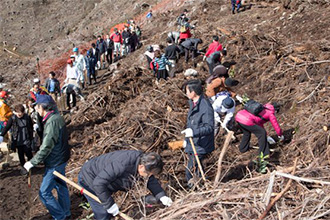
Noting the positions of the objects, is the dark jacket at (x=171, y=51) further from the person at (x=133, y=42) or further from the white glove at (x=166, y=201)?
the white glove at (x=166, y=201)

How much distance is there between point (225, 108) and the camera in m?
6.25

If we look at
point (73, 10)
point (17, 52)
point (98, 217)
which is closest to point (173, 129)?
point (98, 217)

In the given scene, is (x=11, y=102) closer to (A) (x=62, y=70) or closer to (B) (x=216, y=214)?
(A) (x=62, y=70)

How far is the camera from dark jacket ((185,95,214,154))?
15.0ft

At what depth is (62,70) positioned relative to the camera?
53.3 ft

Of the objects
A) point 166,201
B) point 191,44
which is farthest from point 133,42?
point 166,201

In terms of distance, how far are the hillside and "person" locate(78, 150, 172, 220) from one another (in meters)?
0.25

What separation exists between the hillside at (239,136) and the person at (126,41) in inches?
58.1

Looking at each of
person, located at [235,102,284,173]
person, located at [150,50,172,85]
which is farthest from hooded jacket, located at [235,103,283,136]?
person, located at [150,50,172,85]

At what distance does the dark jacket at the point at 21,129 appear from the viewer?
6336mm

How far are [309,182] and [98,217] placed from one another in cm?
249

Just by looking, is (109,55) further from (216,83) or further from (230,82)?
(216,83)

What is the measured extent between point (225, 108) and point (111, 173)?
334 cm

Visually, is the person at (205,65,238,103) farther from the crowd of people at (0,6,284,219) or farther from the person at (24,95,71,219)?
the person at (24,95,71,219)
